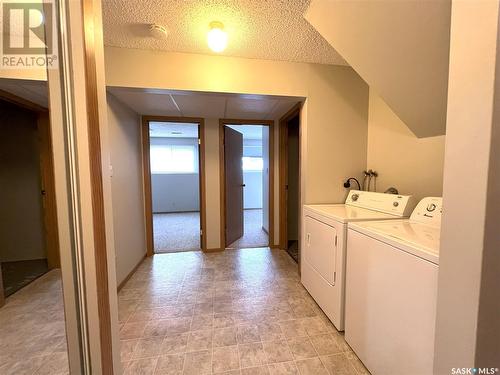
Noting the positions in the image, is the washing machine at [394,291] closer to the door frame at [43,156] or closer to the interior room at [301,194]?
the interior room at [301,194]

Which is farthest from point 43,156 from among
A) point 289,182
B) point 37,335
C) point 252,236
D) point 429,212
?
point 252,236

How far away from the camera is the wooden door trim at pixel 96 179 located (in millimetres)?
763

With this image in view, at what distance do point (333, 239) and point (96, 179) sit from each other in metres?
1.49

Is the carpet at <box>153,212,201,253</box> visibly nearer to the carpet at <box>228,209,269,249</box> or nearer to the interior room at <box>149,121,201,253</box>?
the interior room at <box>149,121,201,253</box>

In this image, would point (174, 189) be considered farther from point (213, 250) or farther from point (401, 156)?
point (401, 156)

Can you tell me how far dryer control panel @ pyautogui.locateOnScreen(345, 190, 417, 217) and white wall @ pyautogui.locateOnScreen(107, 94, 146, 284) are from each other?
2388mm

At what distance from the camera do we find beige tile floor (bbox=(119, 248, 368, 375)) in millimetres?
1316

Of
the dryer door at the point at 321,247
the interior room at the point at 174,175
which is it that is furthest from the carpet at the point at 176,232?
the dryer door at the point at 321,247

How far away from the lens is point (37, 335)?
104 centimetres

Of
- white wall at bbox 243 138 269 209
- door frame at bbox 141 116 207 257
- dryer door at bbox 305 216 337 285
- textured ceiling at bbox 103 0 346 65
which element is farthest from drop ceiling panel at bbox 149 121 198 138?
dryer door at bbox 305 216 337 285

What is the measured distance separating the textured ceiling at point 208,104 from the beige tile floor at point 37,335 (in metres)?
1.68

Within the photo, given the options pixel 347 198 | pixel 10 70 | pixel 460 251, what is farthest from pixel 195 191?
pixel 460 251

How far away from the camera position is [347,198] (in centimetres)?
216

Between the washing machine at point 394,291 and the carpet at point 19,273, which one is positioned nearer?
the washing machine at point 394,291
